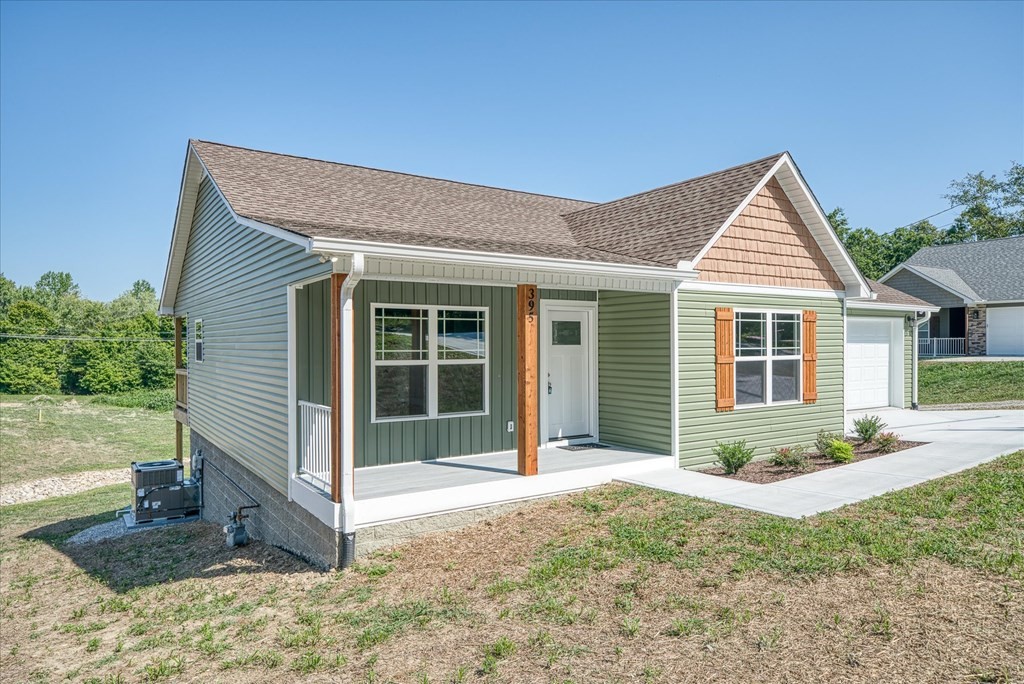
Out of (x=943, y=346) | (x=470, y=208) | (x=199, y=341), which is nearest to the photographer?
(x=470, y=208)

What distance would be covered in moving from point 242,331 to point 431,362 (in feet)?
11.0

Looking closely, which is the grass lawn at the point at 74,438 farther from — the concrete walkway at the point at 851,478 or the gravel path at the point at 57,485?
the concrete walkway at the point at 851,478

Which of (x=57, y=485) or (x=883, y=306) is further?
(x=57, y=485)

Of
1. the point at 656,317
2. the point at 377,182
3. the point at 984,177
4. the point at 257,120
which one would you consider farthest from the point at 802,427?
the point at 984,177

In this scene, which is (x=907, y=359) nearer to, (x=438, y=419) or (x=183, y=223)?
(x=438, y=419)

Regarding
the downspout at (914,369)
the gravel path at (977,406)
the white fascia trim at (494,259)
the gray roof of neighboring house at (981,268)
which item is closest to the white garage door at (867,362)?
the downspout at (914,369)

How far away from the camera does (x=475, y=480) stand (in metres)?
7.32

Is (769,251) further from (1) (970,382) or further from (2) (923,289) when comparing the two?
(2) (923,289)

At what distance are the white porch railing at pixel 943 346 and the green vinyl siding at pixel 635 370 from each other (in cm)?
2547

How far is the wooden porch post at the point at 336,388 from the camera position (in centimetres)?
605

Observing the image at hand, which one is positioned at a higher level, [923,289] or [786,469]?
[923,289]

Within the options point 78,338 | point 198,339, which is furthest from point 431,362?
point 78,338

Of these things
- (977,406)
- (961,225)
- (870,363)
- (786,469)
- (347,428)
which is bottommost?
(786,469)

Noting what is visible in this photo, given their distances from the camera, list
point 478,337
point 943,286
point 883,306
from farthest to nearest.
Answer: point 943,286
point 883,306
point 478,337
